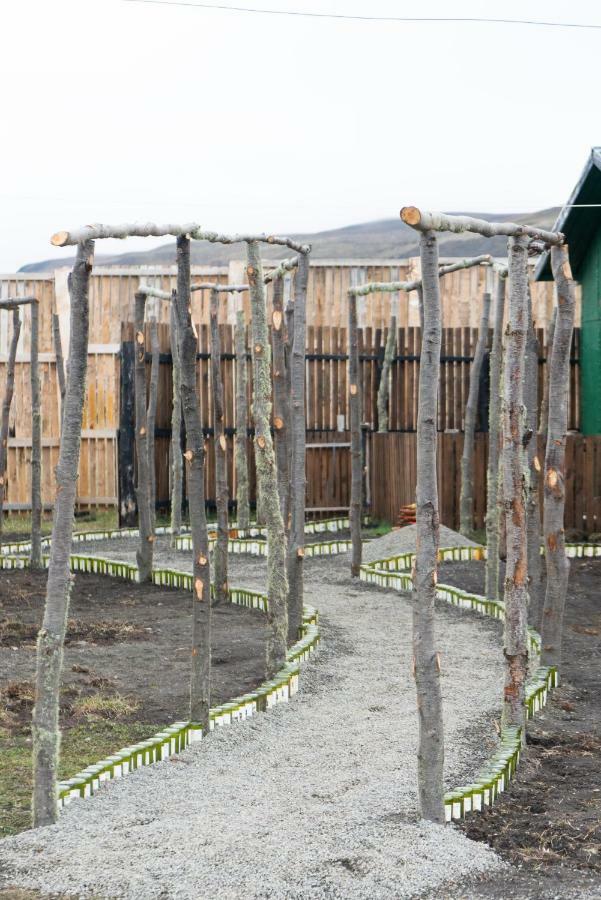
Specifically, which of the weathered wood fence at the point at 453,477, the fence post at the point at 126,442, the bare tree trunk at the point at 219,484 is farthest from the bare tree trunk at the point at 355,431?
the fence post at the point at 126,442

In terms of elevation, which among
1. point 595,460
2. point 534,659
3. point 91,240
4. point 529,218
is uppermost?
point 529,218

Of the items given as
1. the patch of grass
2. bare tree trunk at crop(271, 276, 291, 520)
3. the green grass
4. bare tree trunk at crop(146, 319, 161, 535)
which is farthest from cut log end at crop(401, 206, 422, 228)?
bare tree trunk at crop(146, 319, 161, 535)

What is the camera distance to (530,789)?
6.12m

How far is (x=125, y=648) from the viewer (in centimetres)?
944

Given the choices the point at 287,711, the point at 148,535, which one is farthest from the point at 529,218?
the point at 287,711

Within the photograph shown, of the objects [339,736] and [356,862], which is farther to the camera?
[339,736]

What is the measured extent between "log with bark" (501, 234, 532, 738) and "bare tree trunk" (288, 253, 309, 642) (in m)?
2.60

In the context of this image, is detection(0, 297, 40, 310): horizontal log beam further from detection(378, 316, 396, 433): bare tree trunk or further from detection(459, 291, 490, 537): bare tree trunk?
detection(378, 316, 396, 433): bare tree trunk

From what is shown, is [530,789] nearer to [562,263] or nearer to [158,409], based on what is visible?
[562,263]

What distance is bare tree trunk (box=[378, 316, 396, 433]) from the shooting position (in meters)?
17.3

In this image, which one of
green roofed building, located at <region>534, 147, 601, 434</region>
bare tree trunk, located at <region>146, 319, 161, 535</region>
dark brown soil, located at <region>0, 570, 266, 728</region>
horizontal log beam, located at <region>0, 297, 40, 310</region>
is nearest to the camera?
dark brown soil, located at <region>0, 570, 266, 728</region>

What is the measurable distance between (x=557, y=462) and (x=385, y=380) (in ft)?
28.6

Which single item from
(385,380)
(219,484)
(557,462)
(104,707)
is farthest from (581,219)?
(104,707)

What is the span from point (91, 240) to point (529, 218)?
198 feet
